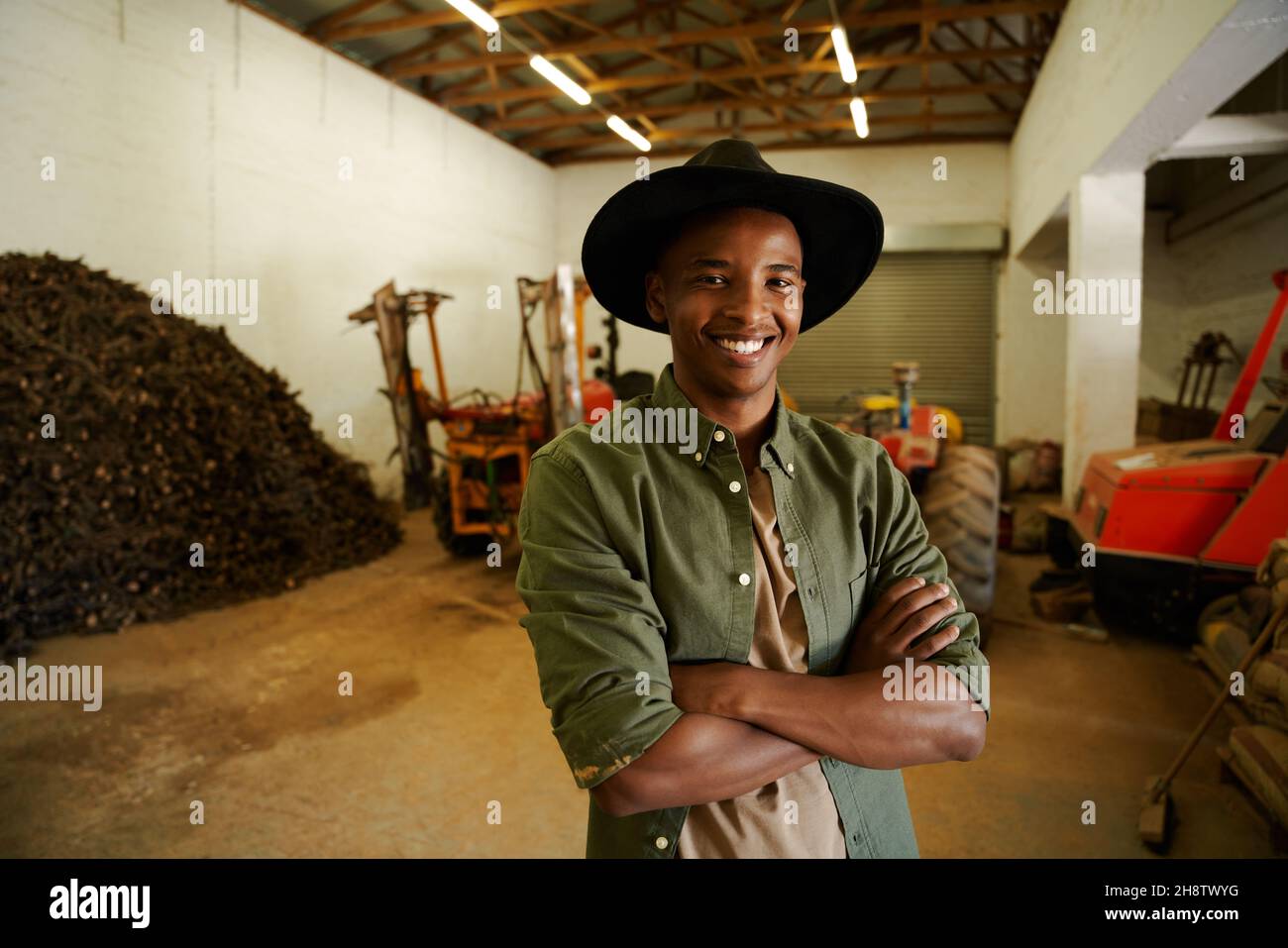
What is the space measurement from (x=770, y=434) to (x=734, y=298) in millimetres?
249

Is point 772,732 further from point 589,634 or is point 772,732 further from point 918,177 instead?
point 918,177

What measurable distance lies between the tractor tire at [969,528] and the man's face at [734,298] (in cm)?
306

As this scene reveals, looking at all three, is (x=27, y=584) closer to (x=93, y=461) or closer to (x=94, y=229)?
(x=93, y=461)

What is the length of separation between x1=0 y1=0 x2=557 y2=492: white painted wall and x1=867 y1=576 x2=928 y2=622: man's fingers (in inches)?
247

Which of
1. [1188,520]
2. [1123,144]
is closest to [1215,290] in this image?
[1123,144]

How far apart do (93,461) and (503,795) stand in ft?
12.5

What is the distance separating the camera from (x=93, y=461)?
4941mm

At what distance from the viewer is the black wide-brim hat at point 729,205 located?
124 centimetres

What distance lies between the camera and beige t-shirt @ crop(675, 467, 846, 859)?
117 cm

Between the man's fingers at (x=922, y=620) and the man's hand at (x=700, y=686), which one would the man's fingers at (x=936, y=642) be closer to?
the man's fingers at (x=922, y=620)

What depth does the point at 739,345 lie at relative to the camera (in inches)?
48.9

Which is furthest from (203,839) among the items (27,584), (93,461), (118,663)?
(93,461)

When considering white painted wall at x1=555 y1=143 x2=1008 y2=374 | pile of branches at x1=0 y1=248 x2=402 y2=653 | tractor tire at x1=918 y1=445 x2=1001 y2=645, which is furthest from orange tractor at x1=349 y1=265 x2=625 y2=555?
white painted wall at x1=555 y1=143 x2=1008 y2=374

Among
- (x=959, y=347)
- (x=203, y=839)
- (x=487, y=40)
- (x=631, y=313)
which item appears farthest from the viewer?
(x=959, y=347)
